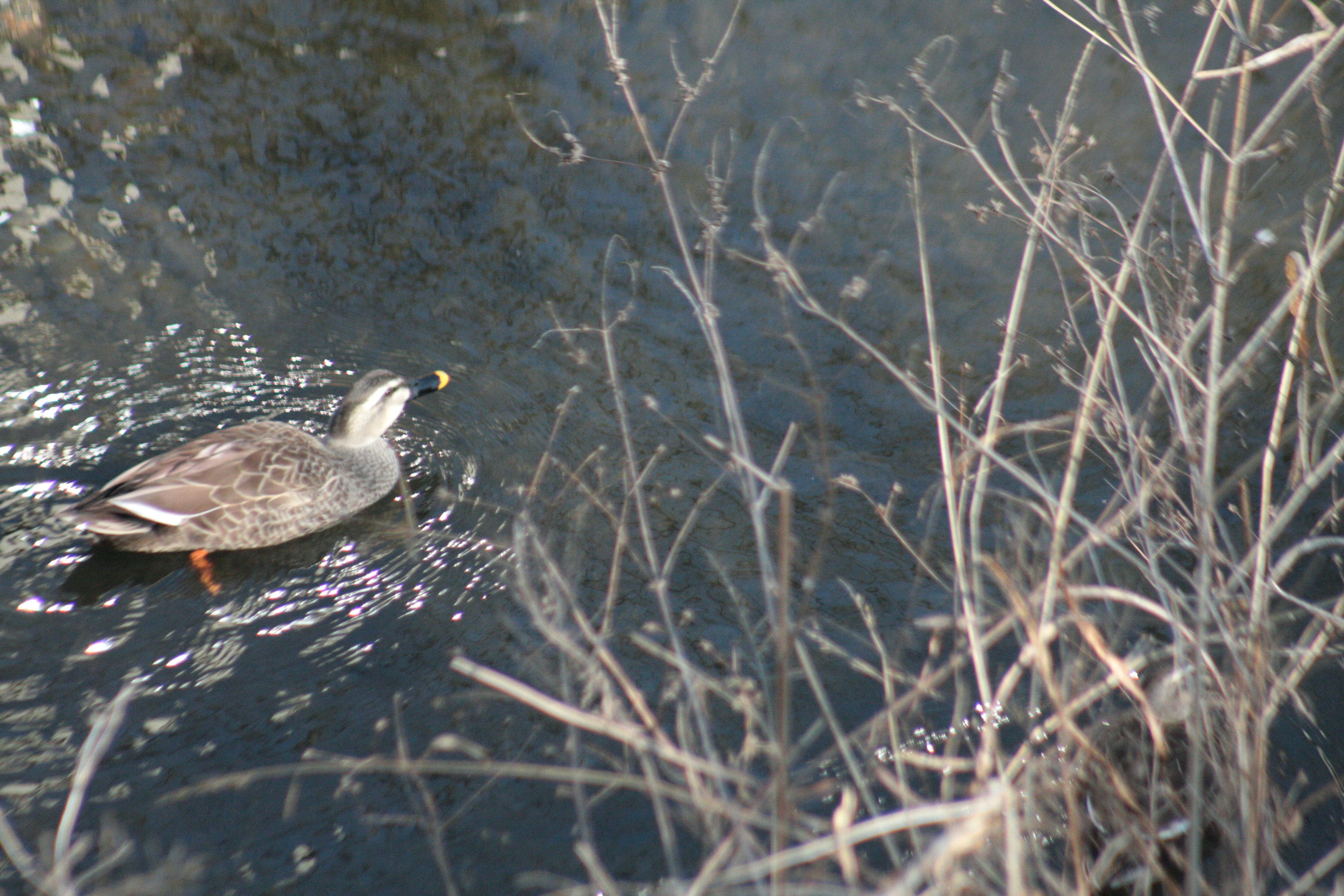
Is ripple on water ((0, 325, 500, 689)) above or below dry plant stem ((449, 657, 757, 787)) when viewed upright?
below

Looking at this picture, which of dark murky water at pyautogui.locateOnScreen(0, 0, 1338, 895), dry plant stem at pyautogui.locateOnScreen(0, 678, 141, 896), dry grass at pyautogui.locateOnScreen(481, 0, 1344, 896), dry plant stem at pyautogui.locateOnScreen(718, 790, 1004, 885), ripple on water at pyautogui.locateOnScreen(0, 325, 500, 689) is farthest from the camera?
ripple on water at pyautogui.locateOnScreen(0, 325, 500, 689)

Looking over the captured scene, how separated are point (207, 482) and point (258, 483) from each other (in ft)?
0.76

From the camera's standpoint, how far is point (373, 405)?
18.3 ft

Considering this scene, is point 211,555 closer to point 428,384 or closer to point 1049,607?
point 428,384

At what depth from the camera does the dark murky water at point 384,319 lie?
4285mm

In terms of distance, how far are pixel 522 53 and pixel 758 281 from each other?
9.53 ft

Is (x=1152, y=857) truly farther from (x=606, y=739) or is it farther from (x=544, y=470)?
(x=544, y=470)

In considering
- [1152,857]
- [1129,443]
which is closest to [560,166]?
[1129,443]

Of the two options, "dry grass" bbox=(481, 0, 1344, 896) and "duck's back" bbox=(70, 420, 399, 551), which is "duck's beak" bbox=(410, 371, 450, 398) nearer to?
"duck's back" bbox=(70, 420, 399, 551)

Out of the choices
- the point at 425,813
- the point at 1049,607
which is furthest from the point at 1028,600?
the point at 425,813

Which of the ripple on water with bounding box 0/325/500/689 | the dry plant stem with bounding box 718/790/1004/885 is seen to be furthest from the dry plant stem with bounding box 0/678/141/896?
the dry plant stem with bounding box 718/790/1004/885

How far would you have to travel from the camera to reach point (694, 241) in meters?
6.98

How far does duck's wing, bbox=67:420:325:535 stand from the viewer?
491 cm

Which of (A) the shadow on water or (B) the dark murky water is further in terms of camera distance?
(A) the shadow on water
